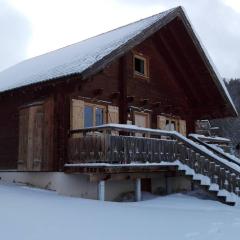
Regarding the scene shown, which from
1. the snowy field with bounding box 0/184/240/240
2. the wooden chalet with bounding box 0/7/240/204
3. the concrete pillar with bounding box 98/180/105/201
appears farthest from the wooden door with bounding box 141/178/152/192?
the snowy field with bounding box 0/184/240/240

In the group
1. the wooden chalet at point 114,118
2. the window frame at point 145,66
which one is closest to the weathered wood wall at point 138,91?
the wooden chalet at point 114,118

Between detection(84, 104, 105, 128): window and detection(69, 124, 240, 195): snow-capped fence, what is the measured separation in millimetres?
896

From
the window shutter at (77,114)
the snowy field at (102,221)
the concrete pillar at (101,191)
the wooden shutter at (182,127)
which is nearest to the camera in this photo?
the snowy field at (102,221)

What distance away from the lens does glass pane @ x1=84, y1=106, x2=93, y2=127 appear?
1571 cm

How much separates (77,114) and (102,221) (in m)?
6.74

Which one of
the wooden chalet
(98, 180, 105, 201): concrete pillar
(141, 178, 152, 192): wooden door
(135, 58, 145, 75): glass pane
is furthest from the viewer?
(135, 58, 145, 75): glass pane

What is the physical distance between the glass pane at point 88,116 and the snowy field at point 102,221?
4.21 metres

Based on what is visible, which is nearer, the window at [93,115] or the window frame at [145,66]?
the window at [93,115]

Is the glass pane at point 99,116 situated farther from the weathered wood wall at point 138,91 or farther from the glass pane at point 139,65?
the glass pane at point 139,65

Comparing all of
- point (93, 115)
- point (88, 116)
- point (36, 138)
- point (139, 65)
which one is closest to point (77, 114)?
point (88, 116)

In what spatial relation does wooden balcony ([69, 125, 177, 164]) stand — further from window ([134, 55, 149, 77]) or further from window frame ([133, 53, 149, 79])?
window ([134, 55, 149, 77])

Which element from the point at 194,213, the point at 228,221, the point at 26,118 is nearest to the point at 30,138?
the point at 26,118

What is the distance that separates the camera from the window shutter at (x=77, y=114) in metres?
15.0

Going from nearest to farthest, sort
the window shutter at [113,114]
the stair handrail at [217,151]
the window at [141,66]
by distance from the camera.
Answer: the window shutter at [113,114] → the stair handrail at [217,151] → the window at [141,66]
